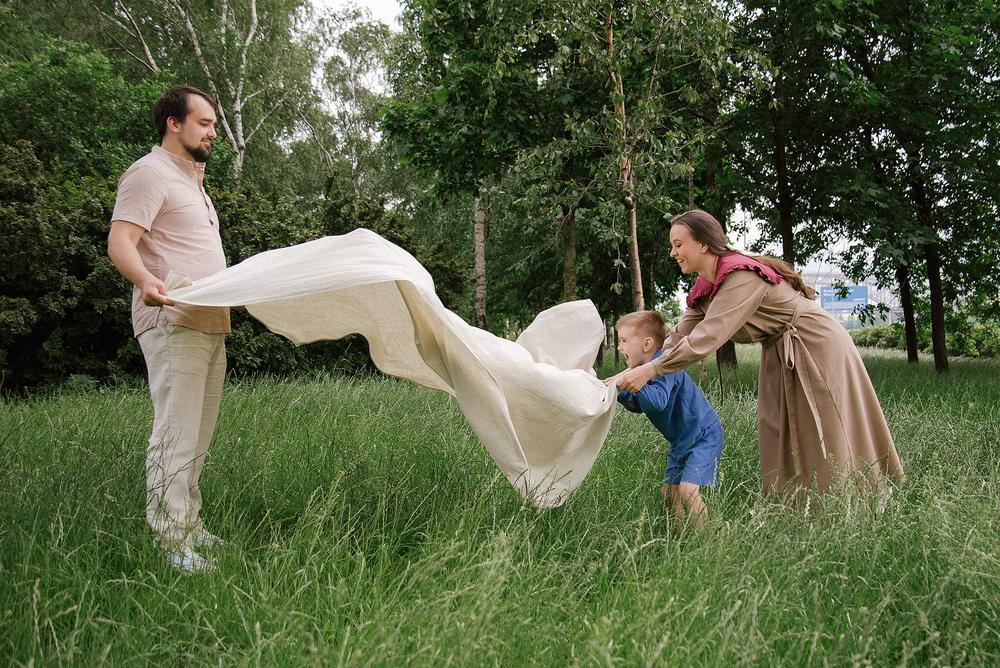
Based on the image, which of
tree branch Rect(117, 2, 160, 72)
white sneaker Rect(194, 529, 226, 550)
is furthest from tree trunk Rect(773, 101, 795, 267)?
tree branch Rect(117, 2, 160, 72)

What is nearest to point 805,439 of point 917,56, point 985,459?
point 985,459

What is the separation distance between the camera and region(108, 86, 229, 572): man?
2.85 meters

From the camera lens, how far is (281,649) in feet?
6.72

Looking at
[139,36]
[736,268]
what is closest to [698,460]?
[736,268]

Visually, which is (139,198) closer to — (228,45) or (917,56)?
(917,56)

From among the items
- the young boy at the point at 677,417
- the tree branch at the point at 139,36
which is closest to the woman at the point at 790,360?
the young boy at the point at 677,417

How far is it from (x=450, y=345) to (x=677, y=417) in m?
1.24

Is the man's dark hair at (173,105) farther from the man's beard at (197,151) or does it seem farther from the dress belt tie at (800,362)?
the dress belt tie at (800,362)

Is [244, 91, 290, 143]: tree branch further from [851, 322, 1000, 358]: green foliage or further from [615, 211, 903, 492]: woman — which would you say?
[615, 211, 903, 492]: woman

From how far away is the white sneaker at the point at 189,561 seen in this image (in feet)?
8.38

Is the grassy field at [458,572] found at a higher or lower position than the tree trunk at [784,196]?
lower

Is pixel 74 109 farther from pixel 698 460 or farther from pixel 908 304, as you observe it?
pixel 698 460

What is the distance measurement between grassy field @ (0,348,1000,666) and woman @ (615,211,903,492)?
0.27 m

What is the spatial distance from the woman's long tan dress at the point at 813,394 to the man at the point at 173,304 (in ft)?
7.17
